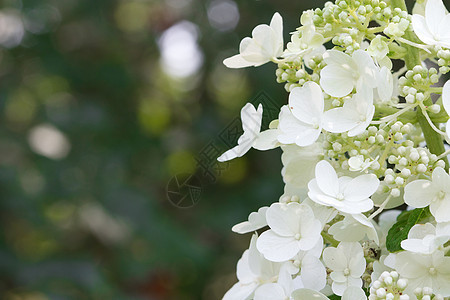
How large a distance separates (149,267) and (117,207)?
142 millimetres

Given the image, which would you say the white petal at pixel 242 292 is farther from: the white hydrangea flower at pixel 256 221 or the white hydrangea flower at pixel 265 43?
the white hydrangea flower at pixel 265 43

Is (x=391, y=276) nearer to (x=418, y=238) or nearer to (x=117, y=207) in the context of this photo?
(x=418, y=238)

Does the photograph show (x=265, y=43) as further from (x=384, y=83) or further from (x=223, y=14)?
(x=223, y=14)

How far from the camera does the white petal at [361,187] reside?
31cm

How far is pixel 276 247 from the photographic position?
0.34 meters

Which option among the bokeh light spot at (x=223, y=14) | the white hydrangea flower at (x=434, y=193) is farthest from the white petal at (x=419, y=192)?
the bokeh light spot at (x=223, y=14)

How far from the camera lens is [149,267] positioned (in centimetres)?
129

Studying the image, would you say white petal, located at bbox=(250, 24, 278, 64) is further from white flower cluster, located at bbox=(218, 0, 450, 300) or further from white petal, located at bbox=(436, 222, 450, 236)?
white petal, located at bbox=(436, 222, 450, 236)

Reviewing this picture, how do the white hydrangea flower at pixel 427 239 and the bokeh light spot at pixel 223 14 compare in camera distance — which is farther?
the bokeh light spot at pixel 223 14

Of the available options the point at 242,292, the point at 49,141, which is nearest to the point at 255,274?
the point at 242,292

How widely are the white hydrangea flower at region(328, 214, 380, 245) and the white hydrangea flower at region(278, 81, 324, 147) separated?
0.16 feet

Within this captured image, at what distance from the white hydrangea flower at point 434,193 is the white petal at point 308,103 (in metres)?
0.06

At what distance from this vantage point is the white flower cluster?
0.31 m

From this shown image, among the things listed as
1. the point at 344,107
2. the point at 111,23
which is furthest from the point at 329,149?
the point at 111,23
